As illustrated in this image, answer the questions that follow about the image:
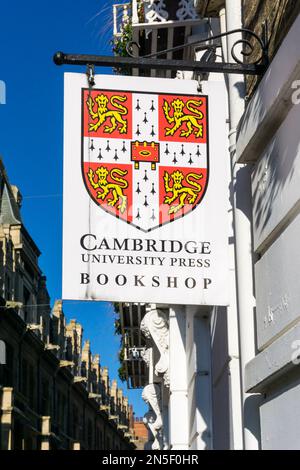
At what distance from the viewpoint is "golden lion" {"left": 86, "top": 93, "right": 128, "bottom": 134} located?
716 cm

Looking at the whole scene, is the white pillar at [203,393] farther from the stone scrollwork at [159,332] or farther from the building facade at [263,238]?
the stone scrollwork at [159,332]


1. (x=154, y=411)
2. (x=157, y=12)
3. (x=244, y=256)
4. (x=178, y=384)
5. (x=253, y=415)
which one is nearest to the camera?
(x=253, y=415)

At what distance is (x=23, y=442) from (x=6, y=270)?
911cm

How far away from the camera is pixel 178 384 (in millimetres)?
13430

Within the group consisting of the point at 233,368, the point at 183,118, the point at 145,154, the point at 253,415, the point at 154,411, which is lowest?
the point at 253,415

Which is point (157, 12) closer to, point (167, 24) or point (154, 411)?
point (167, 24)

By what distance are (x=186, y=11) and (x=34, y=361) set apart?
139 feet

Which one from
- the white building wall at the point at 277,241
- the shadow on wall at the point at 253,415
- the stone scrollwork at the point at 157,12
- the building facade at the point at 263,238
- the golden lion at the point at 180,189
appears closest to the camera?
the white building wall at the point at 277,241

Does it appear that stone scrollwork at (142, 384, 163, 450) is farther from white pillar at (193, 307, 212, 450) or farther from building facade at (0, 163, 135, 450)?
building facade at (0, 163, 135, 450)

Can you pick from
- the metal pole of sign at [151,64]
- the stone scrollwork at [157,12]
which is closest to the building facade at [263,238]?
the metal pole of sign at [151,64]

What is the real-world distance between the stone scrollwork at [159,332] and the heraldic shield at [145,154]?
27.0 ft

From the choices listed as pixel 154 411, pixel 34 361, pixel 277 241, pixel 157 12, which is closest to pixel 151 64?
pixel 277 241

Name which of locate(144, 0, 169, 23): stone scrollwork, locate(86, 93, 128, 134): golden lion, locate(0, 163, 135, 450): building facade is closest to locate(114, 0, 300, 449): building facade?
locate(86, 93, 128, 134): golden lion

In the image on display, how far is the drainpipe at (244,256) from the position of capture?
6.74 m
